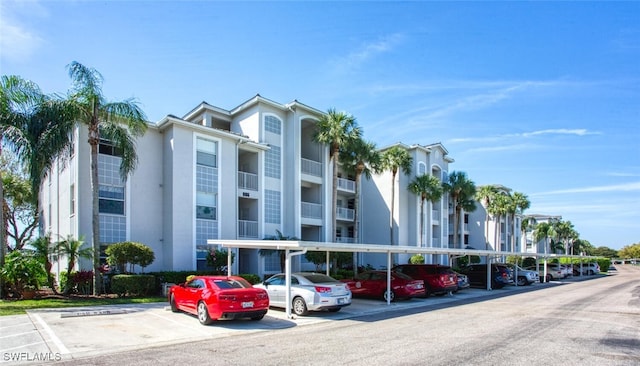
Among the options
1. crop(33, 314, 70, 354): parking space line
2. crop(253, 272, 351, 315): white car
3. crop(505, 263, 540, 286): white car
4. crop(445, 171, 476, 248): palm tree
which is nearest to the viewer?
crop(33, 314, 70, 354): parking space line

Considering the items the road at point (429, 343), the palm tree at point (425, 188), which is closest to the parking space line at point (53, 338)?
the road at point (429, 343)

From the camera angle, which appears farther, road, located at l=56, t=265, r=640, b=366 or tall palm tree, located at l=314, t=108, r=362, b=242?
tall palm tree, located at l=314, t=108, r=362, b=242

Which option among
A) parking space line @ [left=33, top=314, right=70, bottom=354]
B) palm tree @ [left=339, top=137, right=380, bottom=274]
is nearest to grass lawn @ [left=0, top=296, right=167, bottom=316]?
parking space line @ [left=33, top=314, right=70, bottom=354]

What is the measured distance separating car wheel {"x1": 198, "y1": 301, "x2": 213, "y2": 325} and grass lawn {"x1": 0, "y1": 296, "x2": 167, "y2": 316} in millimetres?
6305

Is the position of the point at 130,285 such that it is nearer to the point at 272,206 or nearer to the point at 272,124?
the point at 272,206

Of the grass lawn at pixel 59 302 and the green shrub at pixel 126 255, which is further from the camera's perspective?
the green shrub at pixel 126 255

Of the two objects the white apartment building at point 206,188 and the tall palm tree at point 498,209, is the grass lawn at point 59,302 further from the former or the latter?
the tall palm tree at point 498,209

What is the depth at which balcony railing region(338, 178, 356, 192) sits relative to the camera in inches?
1348

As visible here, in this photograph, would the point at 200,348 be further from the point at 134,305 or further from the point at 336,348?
the point at 134,305

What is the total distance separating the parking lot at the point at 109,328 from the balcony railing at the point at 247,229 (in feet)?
30.9

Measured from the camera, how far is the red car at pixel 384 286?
714 inches

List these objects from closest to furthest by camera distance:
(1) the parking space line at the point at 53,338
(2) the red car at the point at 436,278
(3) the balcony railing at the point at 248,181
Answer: (1) the parking space line at the point at 53,338
(2) the red car at the point at 436,278
(3) the balcony railing at the point at 248,181

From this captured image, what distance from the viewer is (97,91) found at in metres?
18.4

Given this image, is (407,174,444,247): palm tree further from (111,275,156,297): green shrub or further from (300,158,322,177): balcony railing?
(111,275,156,297): green shrub
